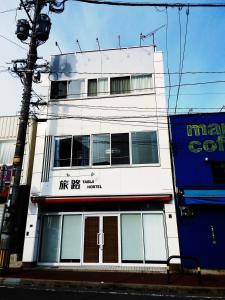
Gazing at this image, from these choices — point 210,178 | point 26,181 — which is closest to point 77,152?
point 26,181

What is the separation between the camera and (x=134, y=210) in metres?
13.1

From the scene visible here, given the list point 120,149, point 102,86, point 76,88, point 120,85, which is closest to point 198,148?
point 120,149

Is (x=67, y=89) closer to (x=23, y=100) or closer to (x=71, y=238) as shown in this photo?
(x=23, y=100)

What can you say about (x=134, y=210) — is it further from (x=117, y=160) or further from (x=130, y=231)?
(x=117, y=160)

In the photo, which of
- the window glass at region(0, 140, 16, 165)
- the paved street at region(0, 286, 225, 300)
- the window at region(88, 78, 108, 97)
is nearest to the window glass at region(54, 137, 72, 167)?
the window at region(88, 78, 108, 97)

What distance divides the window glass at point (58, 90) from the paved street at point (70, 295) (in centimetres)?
1056

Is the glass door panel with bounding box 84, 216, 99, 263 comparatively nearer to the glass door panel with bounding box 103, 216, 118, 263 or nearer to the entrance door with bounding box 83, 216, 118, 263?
the entrance door with bounding box 83, 216, 118, 263

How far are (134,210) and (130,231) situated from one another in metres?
1.00

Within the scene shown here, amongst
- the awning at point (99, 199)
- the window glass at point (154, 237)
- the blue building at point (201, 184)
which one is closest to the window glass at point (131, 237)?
the window glass at point (154, 237)

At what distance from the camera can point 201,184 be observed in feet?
42.0

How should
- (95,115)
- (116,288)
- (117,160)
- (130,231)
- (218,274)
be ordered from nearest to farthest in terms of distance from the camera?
(116,288)
(218,274)
(130,231)
(117,160)
(95,115)

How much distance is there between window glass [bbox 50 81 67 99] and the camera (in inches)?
627

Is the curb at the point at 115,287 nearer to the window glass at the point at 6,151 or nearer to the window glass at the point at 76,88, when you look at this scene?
the window glass at the point at 6,151

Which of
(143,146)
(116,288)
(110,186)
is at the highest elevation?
(143,146)
